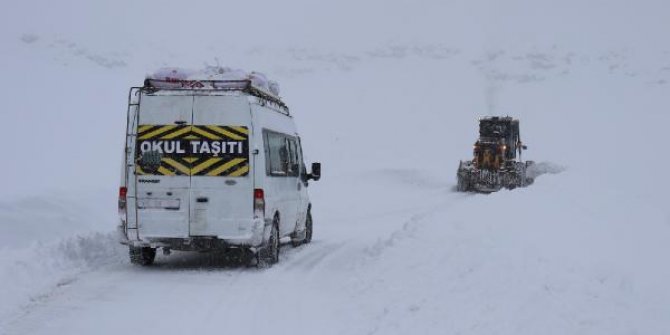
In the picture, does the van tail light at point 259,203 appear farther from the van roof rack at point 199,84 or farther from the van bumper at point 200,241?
the van roof rack at point 199,84

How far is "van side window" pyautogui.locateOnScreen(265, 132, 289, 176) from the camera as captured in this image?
36.8 feet

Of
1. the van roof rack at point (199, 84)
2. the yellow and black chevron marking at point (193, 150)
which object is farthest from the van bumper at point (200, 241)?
the van roof rack at point (199, 84)

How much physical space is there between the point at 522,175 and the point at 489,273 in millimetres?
21915

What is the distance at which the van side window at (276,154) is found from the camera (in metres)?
11.2

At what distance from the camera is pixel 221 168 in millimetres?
10508

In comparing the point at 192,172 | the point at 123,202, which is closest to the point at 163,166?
the point at 192,172

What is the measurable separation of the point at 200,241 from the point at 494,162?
66.3ft

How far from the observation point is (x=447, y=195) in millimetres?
27016

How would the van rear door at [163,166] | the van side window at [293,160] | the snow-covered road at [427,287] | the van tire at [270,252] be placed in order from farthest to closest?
the van side window at [293,160] → the van tire at [270,252] → the van rear door at [163,166] → the snow-covered road at [427,287]

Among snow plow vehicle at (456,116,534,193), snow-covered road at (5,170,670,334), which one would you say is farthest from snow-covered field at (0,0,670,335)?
snow plow vehicle at (456,116,534,193)

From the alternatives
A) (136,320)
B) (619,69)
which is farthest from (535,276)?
(619,69)

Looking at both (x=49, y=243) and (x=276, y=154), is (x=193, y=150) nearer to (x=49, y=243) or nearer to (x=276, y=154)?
(x=276, y=154)

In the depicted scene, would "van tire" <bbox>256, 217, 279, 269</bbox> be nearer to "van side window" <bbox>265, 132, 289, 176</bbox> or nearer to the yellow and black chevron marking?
"van side window" <bbox>265, 132, 289, 176</bbox>

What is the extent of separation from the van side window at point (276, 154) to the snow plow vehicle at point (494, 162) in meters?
16.3
